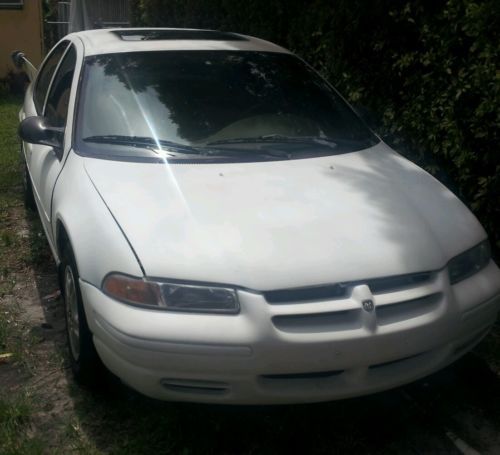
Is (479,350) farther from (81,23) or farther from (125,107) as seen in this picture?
(81,23)

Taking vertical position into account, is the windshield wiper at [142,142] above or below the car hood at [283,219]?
above

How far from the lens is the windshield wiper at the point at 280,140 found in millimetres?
3953

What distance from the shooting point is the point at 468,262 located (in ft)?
10.9

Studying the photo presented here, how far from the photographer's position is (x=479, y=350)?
13.2ft

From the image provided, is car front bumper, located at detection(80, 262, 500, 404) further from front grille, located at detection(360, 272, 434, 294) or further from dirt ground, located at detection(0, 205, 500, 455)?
dirt ground, located at detection(0, 205, 500, 455)

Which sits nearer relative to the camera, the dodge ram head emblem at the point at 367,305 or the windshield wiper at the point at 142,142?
the dodge ram head emblem at the point at 367,305

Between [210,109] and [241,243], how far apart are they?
1367mm

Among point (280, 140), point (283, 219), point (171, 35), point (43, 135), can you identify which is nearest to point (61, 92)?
point (43, 135)

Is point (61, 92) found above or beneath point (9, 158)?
above

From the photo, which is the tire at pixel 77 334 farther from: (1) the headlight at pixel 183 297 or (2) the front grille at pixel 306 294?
(2) the front grille at pixel 306 294

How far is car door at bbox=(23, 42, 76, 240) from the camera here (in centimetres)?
417

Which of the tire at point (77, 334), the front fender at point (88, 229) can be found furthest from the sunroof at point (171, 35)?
the tire at point (77, 334)

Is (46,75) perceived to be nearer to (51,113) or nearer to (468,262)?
(51,113)

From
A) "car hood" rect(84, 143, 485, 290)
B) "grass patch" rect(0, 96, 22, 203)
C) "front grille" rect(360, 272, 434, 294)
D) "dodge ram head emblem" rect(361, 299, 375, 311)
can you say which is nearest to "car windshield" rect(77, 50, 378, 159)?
"car hood" rect(84, 143, 485, 290)
